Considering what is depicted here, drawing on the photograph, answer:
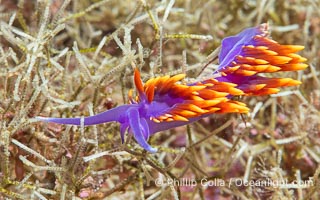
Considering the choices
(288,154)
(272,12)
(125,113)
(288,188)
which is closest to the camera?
(125,113)

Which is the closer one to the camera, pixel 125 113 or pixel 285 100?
pixel 125 113

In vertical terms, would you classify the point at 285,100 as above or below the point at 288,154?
above

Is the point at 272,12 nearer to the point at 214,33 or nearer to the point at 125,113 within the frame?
the point at 214,33

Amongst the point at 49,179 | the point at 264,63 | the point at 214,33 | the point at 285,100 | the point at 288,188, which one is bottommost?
the point at 288,188

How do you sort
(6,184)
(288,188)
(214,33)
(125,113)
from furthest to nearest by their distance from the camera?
(214,33) → (288,188) → (6,184) → (125,113)

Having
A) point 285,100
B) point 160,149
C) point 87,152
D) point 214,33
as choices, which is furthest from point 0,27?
point 285,100
